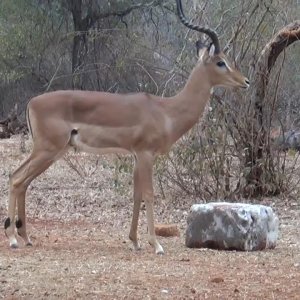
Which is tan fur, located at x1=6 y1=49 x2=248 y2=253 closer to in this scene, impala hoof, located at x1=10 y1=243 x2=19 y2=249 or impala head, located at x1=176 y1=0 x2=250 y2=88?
impala hoof, located at x1=10 y1=243 x2=19 y2=249

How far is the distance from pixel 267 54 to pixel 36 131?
161 inches

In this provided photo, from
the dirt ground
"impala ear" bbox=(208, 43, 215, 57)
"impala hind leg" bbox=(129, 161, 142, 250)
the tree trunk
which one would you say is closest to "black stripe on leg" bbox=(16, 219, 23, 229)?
the dirt ground

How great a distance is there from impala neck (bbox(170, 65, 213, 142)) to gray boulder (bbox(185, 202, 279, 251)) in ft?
2.79

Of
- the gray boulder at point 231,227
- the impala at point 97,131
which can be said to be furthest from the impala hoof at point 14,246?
the gray boulder at point 231,227

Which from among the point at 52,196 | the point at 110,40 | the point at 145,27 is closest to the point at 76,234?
the point at 52,196

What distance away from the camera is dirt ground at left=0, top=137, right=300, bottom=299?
645cm

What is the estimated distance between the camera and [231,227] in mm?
8328

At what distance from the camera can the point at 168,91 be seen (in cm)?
1224

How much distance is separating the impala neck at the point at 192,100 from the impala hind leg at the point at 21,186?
1202 mm

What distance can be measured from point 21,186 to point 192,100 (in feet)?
5.69

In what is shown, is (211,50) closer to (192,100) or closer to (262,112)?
(192,100)

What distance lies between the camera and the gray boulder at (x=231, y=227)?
831 cm

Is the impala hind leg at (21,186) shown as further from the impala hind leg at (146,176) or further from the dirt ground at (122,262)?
the impala hind leg at (146,176)

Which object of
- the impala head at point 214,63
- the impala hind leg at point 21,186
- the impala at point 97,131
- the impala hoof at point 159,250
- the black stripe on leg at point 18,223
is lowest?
the impala hoof at point 159,250
